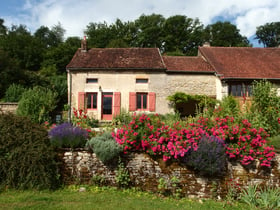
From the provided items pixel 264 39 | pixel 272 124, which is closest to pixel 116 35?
pixel 272 124

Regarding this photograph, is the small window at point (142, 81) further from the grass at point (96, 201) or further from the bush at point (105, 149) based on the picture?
the grass at point (96, 201)

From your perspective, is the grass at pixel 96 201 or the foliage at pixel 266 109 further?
the foliage at pixel 266 109

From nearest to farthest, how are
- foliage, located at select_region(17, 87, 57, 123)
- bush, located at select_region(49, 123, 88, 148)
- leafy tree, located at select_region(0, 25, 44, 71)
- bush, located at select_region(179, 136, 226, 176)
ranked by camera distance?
bush, located at select_region(179, 136, 226, 176)
bush, located at select_region(49, 123, 88, 148)
foliage, located at select_region(17, 87, 57, 123)
leafy tree, located at select_region(0, 25, 44, 71)

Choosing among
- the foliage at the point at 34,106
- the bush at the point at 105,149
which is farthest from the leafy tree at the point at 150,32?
the bush at the point at 105,149

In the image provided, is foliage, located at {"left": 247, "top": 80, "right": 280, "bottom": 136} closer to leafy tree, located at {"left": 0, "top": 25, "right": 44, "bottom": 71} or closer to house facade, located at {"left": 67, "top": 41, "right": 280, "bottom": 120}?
house facade, located at {"left": 67, "top": 41, "right": 280, "bottom": 120}

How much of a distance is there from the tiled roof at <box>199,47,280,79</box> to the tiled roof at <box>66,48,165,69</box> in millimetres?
4124

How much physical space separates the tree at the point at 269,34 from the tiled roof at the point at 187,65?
40.1 metres

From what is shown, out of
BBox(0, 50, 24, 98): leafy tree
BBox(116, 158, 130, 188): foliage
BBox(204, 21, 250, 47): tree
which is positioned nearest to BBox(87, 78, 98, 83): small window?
BBox(116, 158, 130, 188): foliage

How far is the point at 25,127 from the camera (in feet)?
14.2

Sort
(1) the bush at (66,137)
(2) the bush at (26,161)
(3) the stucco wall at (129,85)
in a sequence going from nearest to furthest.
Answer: (2) the bush at (26,161)
(1) the bush at (66,137)
(3) the stucco wall at (129,85)

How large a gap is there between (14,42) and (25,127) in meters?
31.0

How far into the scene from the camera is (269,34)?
43469 mm

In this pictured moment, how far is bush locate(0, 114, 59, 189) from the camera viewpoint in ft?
12.8

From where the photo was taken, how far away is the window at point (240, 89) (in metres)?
11.4
